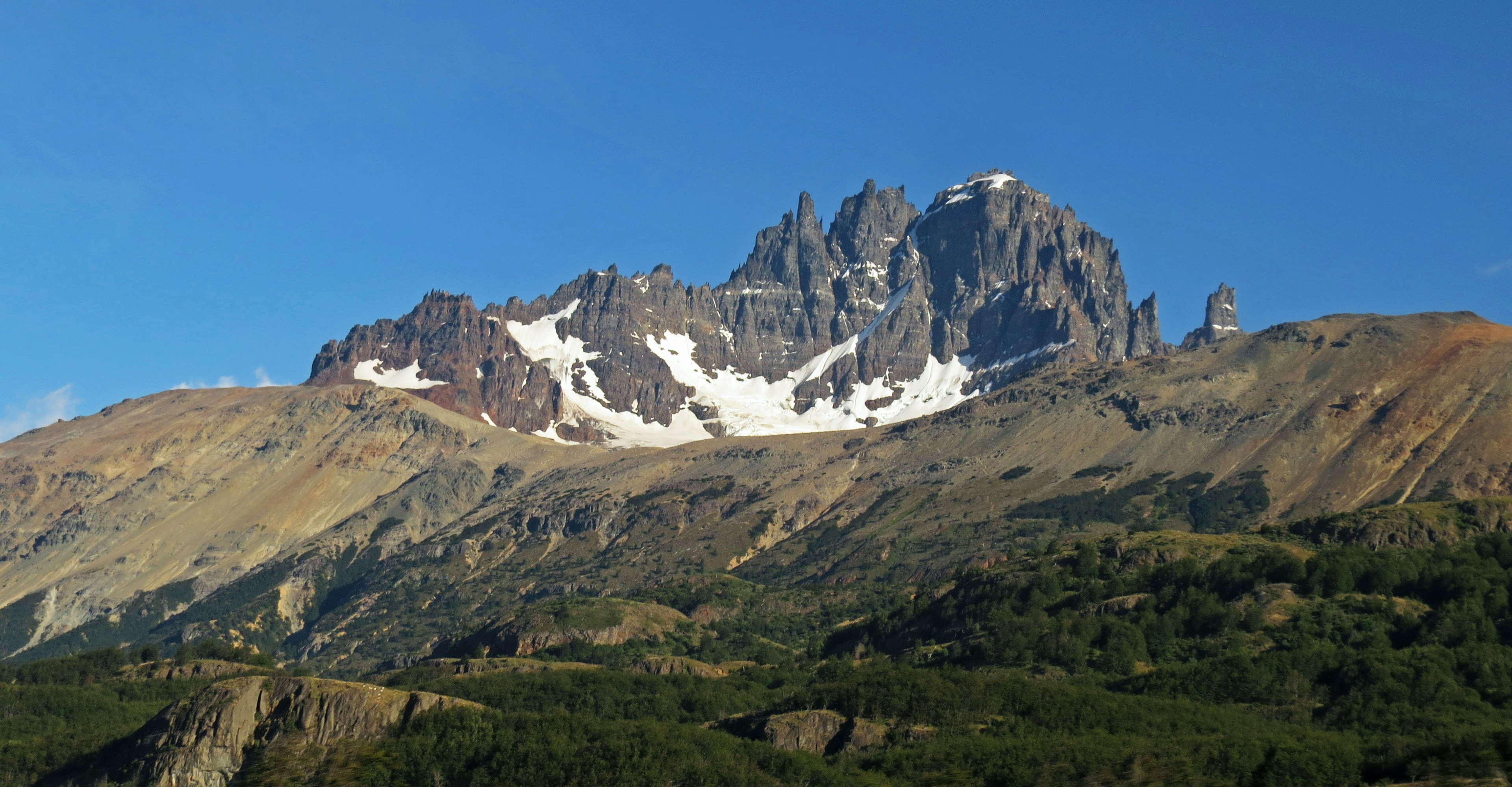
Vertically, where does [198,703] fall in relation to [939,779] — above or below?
above

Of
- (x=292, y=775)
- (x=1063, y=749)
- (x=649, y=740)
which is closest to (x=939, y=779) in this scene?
(x=1063, y=749)

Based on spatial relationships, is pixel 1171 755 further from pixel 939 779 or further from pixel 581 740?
Answer: pixel 581 740

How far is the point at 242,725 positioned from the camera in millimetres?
194250

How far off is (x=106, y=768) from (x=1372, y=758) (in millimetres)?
141975

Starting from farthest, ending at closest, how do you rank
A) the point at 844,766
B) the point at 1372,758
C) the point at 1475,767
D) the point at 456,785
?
the point at 844,766
the point at 456,785
the point at 1372,758
the point at 1475,767

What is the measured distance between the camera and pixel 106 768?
198 meters

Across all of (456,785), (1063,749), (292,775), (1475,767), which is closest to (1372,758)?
(1475,767)

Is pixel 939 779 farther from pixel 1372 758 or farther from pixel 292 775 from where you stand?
pixel 292 775

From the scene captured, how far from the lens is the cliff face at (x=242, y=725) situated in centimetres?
18925

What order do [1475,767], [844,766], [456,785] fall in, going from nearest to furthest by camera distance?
[1475,767]
[456,785]
[844,766]

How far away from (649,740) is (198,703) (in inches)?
2177

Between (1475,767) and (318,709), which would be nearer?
(1475,767)

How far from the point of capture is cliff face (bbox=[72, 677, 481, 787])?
18925 cm

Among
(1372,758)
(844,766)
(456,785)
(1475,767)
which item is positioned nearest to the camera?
(1475,767)
